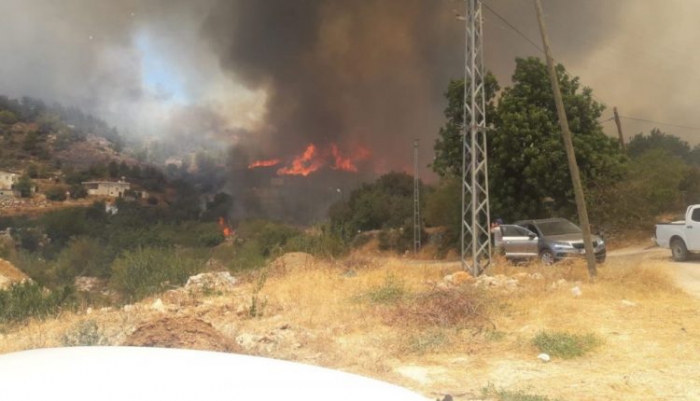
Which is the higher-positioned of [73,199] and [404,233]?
[73,199]

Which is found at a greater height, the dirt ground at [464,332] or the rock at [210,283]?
the rock at [210,283]

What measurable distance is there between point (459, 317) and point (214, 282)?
968 centimetres

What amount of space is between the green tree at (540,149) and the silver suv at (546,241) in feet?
37.2

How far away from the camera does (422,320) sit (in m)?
10.5

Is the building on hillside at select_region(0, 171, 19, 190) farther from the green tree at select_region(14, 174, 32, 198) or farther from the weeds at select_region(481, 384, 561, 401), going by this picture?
the weeds at select_region(481, 384, 561, 401)

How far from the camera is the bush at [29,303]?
13875mm

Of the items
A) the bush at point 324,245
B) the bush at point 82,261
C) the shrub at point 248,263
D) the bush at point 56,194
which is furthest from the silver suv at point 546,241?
the bush at point 56,194

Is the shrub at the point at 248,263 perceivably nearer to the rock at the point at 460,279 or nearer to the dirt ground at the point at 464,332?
the dirt ground at the point at 464,332

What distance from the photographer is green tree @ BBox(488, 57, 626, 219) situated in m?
32.2

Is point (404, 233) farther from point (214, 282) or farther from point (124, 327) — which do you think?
point (124, 327)

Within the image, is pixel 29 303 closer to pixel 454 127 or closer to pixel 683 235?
pixel 683 235

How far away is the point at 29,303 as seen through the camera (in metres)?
14.8

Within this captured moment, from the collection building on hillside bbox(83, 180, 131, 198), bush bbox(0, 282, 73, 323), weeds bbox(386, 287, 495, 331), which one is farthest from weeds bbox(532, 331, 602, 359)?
building on hillside bbox(83, 180, 131, 198)

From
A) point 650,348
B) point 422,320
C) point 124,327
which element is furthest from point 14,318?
point 650,348
